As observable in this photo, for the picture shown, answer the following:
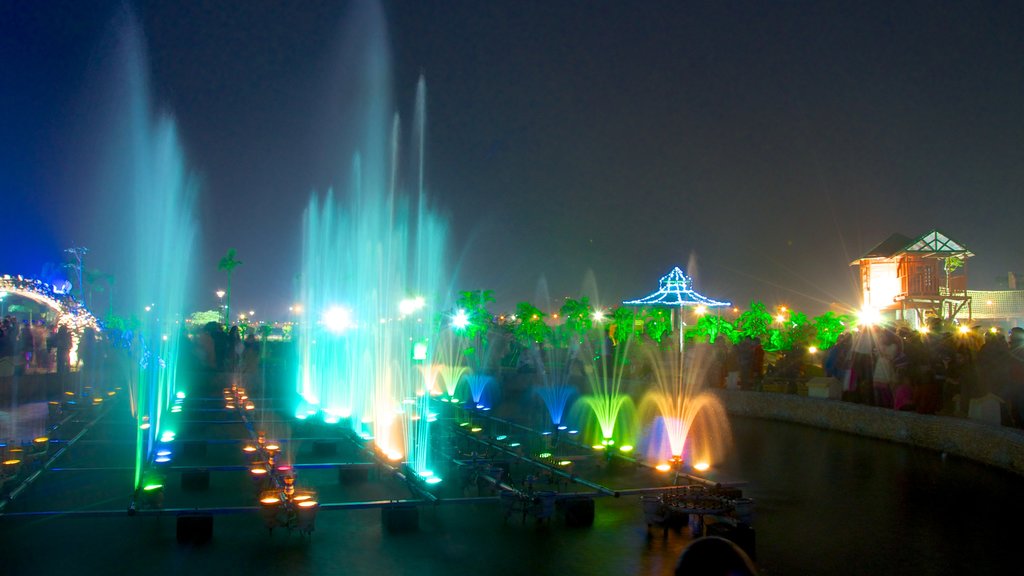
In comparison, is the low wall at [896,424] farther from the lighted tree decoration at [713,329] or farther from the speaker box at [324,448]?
the lighted tree decoration at [713,329]

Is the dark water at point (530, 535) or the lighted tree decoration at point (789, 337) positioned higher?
the lighted tree decoration at point (789, 337)

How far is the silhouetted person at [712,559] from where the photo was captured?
2482 millimetres

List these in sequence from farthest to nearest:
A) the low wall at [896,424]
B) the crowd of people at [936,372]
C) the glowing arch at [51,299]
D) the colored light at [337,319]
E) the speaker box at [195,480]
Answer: the glowing arch at [51,299] < the colored light at [337,319] < the crowd of people at [936,372] < the low wall at [896,424] < the speaker box at [195,480]

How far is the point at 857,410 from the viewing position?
1528 centimetres

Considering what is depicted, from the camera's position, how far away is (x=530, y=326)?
135 ft

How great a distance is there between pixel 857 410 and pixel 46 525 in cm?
1272

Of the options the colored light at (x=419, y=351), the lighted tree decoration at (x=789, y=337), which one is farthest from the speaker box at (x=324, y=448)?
the lighted tree decoration at (x=789, y=337)

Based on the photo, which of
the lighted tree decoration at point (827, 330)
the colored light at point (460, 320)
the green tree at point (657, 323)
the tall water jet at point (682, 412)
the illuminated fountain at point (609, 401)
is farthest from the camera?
the colored light at point (460, 320)

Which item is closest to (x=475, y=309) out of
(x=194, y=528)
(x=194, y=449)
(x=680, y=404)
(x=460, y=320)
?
(x=460, y=320)

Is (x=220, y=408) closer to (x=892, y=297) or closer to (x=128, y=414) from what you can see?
(x=128, y=414)

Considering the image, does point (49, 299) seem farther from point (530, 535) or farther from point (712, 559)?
point (712, 559)

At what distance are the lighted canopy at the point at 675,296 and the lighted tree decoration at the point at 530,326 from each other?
717cm

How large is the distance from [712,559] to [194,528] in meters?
6.34

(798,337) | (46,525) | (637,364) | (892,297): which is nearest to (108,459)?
(46,525)
